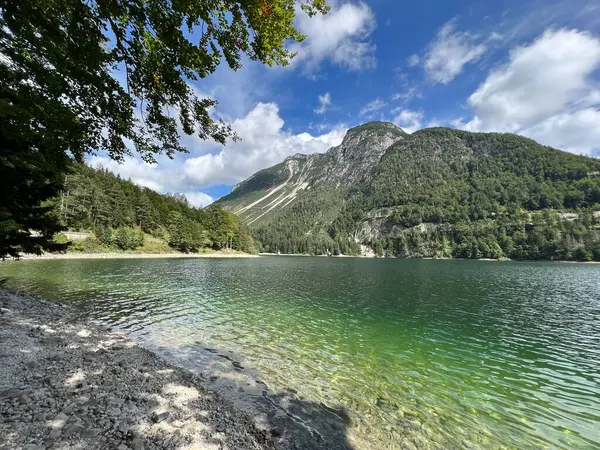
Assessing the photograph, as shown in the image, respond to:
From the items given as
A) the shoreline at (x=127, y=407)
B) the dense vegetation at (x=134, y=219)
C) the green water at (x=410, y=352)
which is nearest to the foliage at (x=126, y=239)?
the dense vegetation at (x=134, y=219)

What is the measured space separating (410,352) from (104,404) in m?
14.9

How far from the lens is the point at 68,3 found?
20.8ft

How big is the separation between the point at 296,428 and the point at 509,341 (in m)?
17.5

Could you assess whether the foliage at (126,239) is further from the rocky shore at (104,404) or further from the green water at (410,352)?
the rocky shore at (104,404)

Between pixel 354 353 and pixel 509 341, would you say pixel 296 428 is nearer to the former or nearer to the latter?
pixel 354 353

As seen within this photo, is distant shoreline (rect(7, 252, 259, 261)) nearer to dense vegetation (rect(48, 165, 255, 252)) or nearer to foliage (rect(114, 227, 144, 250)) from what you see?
dense vegetation (rect(48, 165, 255, 252))

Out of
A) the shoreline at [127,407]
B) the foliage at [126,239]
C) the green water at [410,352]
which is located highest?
the foliage at [126,239]

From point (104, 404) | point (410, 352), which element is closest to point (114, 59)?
point (104, 404)

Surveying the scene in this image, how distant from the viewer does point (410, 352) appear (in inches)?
656

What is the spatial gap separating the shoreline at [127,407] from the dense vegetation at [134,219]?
2991 inches

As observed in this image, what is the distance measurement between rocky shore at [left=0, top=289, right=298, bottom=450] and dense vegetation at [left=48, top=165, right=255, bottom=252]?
76349mm

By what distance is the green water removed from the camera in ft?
32.4

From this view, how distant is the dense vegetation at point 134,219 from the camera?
90.0 metres

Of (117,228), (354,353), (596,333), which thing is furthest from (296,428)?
(117,228)
